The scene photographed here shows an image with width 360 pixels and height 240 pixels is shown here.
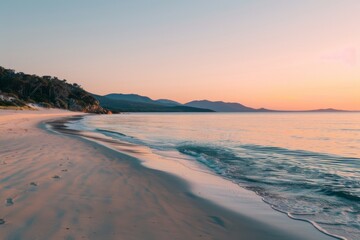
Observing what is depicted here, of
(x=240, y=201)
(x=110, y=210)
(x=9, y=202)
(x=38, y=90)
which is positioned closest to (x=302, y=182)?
(x=240, y=201)

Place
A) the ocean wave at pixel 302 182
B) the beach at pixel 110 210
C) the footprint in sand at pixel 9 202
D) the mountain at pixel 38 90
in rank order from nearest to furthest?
the beach at pixel 110 210 → the footprint in sand at pixel 9 202 → the ocean wave at pixel 302 182 → the mountain at pixel 38 90

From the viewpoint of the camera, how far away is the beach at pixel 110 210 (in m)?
5.18

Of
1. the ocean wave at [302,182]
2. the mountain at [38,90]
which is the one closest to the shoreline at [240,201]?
the ocean wave at [302,182]

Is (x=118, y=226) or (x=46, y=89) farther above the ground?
(x=46, y=89)

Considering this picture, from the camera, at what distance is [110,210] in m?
6.32

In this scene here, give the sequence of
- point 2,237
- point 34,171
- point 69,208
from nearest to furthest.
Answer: point 2,237 < point 69,208 < point 34,171

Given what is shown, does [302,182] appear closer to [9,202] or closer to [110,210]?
[110,210]

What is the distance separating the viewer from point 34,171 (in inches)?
374

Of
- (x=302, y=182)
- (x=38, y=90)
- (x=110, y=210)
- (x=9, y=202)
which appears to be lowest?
(x=302, y=182)

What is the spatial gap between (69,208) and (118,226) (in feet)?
4.56

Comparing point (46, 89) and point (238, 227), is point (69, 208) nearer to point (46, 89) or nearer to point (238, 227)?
point (238, 227)

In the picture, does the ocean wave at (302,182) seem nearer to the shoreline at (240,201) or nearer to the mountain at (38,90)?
the shoreline at (240,201)

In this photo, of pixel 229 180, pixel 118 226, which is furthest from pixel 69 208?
pixel 229 180

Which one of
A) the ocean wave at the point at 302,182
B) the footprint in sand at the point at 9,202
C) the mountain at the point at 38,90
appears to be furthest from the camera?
the mountain at the point at 38,90
